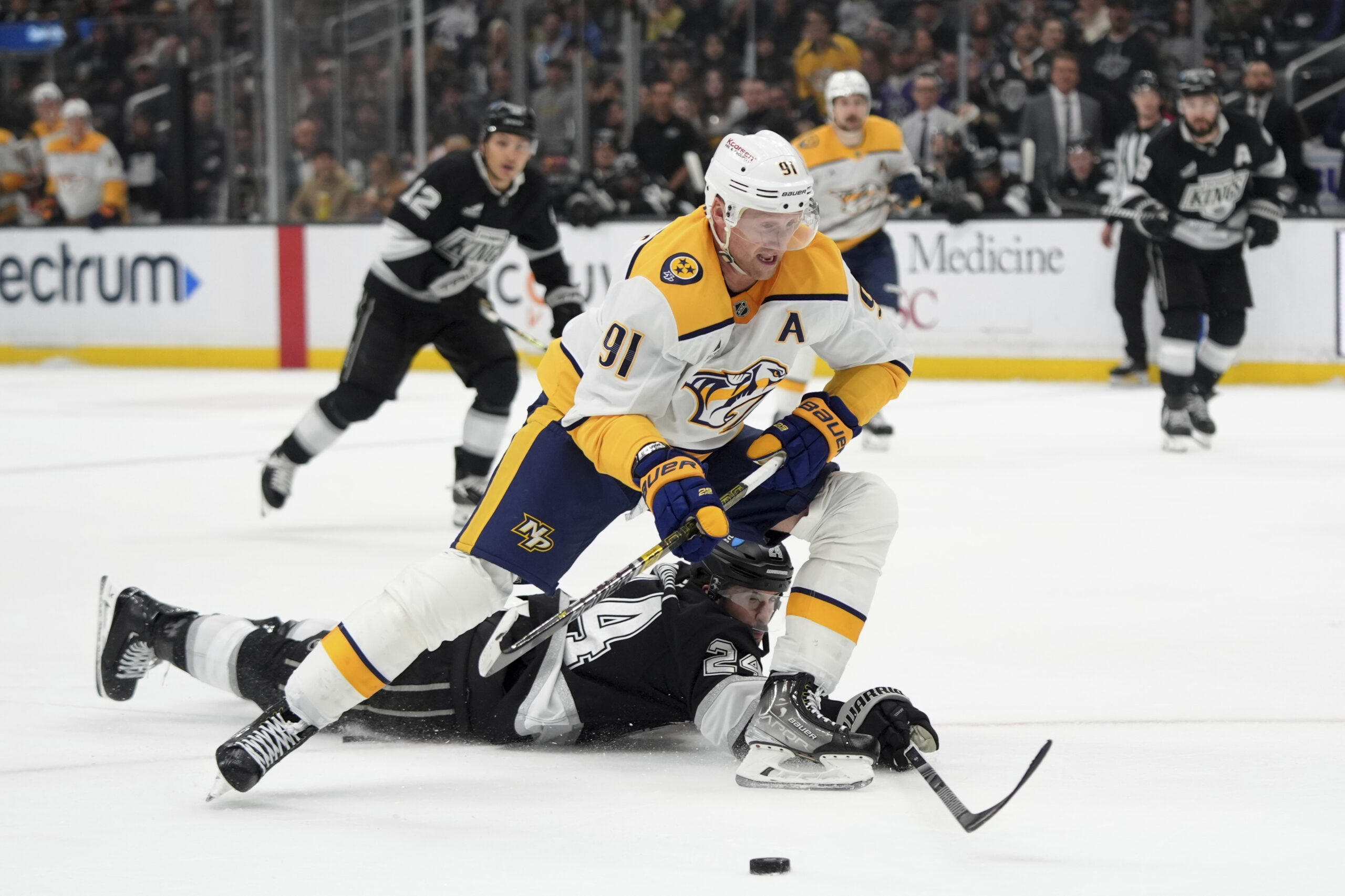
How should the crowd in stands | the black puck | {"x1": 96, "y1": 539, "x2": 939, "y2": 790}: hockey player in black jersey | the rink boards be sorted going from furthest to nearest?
1. the crowd in stands
2. the rink boards
3. {"x1": 96, "y1": 539, "x2": 939, "y2": 790}: hockey player in black jersey
4. the black puck

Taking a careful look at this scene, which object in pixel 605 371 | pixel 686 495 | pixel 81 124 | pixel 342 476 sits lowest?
pixel 342 476

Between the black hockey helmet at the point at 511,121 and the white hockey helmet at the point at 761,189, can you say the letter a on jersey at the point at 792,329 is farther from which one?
the black hockey helmet at the point at 511,121

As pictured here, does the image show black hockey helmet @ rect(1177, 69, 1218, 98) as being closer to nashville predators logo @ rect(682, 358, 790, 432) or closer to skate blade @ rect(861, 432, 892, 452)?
skate blade @ rect(861, 432, 892, 452)

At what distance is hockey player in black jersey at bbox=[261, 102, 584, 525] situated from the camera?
504 cm

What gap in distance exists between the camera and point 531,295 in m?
10.3

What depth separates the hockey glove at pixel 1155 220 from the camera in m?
6.74

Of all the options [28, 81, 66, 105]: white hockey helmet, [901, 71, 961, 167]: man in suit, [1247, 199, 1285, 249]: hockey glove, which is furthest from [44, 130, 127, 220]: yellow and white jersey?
[1247, 199, 1285, 249]: hockey glove

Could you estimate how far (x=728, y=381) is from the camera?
2.71m

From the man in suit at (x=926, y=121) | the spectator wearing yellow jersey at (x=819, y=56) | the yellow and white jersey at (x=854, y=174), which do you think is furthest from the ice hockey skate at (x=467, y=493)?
the spectator wearing yellow jersey at (x=819, y=56)

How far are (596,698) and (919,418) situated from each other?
538 cm

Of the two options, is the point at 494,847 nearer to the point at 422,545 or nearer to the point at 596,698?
the point at 596,698

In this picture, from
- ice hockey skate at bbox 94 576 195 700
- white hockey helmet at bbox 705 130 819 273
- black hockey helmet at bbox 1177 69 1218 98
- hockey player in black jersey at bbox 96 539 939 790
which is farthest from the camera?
black hockey helmet at bbox 1177 69 1218 98

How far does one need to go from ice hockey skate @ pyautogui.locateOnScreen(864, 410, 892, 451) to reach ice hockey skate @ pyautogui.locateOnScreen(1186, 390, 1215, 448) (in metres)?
1.15

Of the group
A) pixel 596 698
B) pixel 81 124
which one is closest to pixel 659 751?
pixel 596 698
